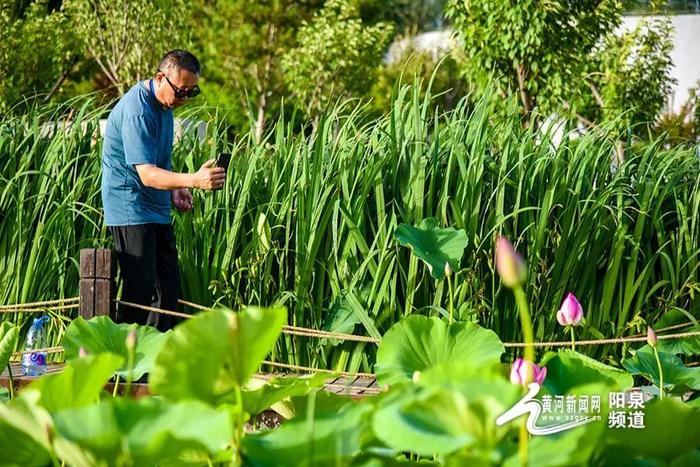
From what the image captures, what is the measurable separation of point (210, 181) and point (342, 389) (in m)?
0.74

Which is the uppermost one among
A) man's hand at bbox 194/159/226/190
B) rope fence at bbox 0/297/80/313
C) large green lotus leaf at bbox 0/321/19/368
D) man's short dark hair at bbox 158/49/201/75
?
man's short dark hair at bbox 158/49/201/75

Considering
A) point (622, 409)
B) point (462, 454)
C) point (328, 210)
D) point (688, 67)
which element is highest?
point (462, 454)

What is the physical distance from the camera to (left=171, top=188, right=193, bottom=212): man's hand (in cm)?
370

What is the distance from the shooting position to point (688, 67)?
17328 millimetres

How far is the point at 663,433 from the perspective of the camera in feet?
4.10

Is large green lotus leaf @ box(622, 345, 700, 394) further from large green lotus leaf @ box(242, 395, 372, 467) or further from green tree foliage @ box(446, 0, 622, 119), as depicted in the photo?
green tree foliage @ box(446, 0, 622, 119)

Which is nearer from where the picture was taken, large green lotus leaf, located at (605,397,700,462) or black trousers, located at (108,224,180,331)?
large green lotus leaf, located at (605,397,700,462)

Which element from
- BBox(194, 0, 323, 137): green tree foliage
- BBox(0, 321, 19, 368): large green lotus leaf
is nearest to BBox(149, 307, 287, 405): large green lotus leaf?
BBox(0, 321, 19, 368): large green lotus leaf

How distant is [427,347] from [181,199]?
196 cm

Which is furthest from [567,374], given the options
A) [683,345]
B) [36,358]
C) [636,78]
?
[636,78]

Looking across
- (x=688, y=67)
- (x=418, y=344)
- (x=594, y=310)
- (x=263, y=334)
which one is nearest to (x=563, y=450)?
(x=263, y=334)

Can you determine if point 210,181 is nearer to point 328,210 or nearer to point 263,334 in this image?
point 328,210

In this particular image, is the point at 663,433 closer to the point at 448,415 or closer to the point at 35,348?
the point at 448,415

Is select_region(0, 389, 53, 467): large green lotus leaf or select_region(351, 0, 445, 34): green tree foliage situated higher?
select_region(0, 389, 53, 467): large green lotus leaf
